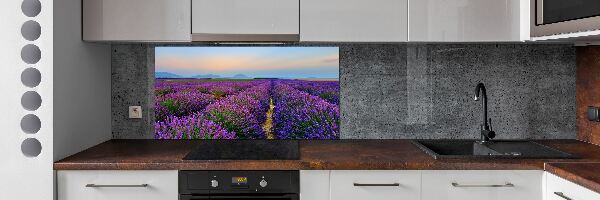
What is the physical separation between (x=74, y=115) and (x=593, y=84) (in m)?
2.53

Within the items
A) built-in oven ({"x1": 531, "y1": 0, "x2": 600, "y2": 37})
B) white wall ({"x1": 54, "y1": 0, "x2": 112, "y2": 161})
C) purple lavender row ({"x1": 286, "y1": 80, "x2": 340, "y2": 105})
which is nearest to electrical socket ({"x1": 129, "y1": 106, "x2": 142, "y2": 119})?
white wall ({"x1": 54, "y1": 0, "x2": 112, "y2": 161})

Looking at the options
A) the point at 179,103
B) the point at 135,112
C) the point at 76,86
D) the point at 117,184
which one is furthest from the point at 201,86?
the point at 117,184

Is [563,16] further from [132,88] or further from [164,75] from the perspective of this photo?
[132,88]

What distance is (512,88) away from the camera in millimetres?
3129

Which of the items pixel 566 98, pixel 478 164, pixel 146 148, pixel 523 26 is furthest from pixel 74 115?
pixel 566 98

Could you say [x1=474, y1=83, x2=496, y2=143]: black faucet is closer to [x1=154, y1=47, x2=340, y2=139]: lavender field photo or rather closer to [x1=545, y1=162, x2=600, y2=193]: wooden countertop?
[x1=545, y1=162, x2=600, y2=193]: wooden countertop

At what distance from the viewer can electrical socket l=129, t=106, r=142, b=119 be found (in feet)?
10.3

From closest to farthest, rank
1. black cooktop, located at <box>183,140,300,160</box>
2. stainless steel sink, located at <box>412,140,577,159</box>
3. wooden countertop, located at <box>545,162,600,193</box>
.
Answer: wooden countertop, located at <box>545,162,600,193</box> < black cooktop, located at <box>183,140,300,160</box> < stainless steel sink, located at <box>412,140,577,159</box>

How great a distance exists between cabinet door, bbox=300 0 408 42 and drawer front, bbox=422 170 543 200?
0.73 m

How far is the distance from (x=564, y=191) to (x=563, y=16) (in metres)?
0.72

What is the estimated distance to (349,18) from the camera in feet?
8.90

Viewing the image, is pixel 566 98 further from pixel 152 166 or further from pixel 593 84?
pixel 152 166

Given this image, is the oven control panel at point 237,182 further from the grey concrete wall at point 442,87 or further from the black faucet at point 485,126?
the black faucet at point 485,126

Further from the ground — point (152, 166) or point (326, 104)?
point (326, 104)
